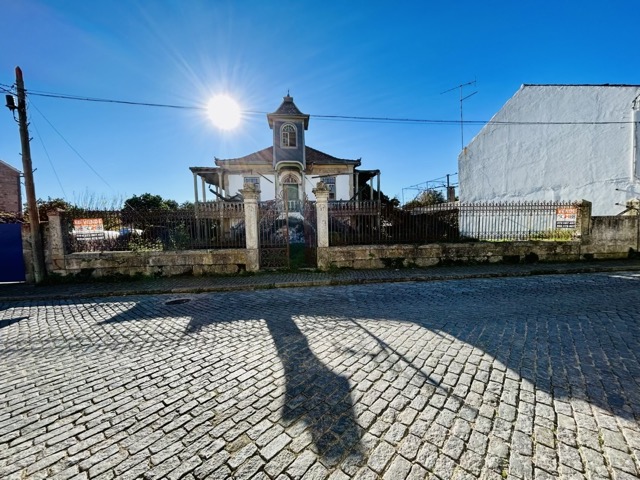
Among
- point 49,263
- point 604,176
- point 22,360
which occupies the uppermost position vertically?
point 604,176

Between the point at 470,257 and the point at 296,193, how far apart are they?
47.1 ft

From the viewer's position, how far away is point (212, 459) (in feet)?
6.61

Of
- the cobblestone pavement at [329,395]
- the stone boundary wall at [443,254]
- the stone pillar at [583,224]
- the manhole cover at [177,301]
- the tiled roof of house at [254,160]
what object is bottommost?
the manhole cover at [177,301]

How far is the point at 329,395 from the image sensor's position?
2.71m

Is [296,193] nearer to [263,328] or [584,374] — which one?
[263,328]

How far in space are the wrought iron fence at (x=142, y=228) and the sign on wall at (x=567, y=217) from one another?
11.8 m

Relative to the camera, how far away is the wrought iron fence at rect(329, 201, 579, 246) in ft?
32.3

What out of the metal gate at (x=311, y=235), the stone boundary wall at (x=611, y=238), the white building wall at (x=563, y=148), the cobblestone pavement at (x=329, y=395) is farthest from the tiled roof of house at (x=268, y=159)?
the cobblestone pavement at (x=329, y=395)

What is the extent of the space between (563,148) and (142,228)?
2107 cm

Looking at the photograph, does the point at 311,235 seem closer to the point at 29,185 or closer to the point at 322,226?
the point at 322,226

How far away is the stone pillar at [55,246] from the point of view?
888cm

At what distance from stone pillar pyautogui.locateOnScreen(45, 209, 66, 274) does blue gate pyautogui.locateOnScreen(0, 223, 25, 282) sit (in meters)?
0.83

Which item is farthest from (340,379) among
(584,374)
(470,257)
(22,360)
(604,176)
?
(604,176)

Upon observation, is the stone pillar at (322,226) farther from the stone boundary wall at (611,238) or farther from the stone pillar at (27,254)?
the stone boundary wall at (611,238)
